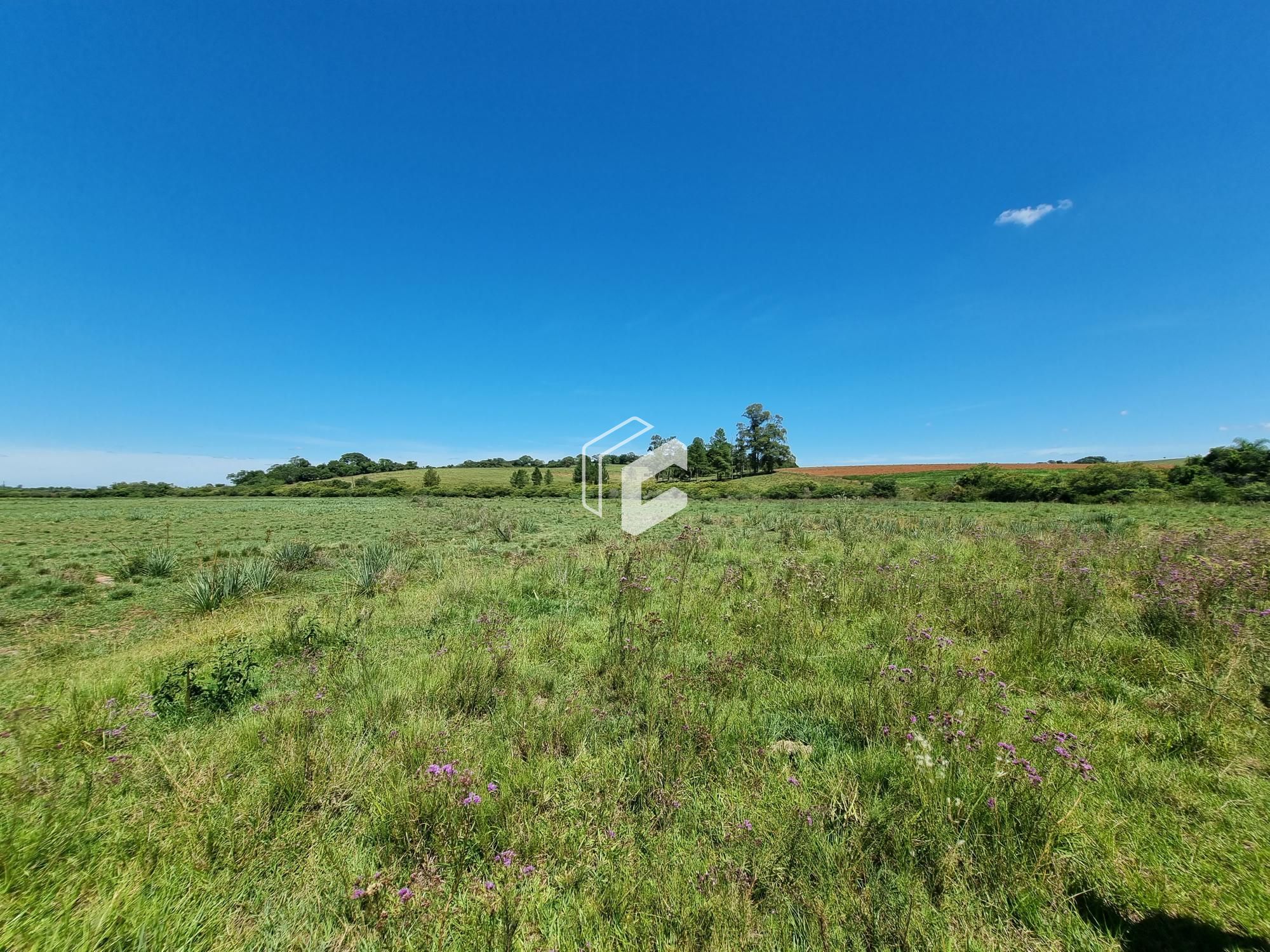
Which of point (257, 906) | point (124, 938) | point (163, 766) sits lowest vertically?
point (257, 906)

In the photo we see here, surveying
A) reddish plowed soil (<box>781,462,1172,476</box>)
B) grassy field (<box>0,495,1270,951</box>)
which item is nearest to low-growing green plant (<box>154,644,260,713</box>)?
grassy field (<box>0,495,1270,951</box>)

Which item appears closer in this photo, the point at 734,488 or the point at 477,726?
the point at 477,726

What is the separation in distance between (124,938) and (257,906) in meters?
0.45

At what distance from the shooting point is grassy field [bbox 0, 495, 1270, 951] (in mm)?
2025

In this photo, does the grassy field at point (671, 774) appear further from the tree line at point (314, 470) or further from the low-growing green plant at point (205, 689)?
the tree line at point (314, 470)

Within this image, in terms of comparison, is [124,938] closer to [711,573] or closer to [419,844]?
[419,844]

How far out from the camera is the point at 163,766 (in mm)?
2781

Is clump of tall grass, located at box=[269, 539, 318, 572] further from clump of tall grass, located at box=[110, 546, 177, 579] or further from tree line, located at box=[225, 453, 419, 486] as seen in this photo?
tree line, located at box=[225, 453, 419, 486]

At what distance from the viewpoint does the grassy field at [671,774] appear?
203cm

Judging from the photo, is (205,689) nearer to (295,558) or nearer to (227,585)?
(227,585)

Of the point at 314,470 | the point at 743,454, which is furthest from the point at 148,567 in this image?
the point at 314,470

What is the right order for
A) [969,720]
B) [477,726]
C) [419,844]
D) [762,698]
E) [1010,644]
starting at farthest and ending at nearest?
[1010,644]
[762,698]
[477,726]
[969,720]
[419,844]

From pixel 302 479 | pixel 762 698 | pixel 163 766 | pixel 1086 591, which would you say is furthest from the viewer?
Answer: pixel 302 479

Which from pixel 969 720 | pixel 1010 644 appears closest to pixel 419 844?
pixel 969 720
